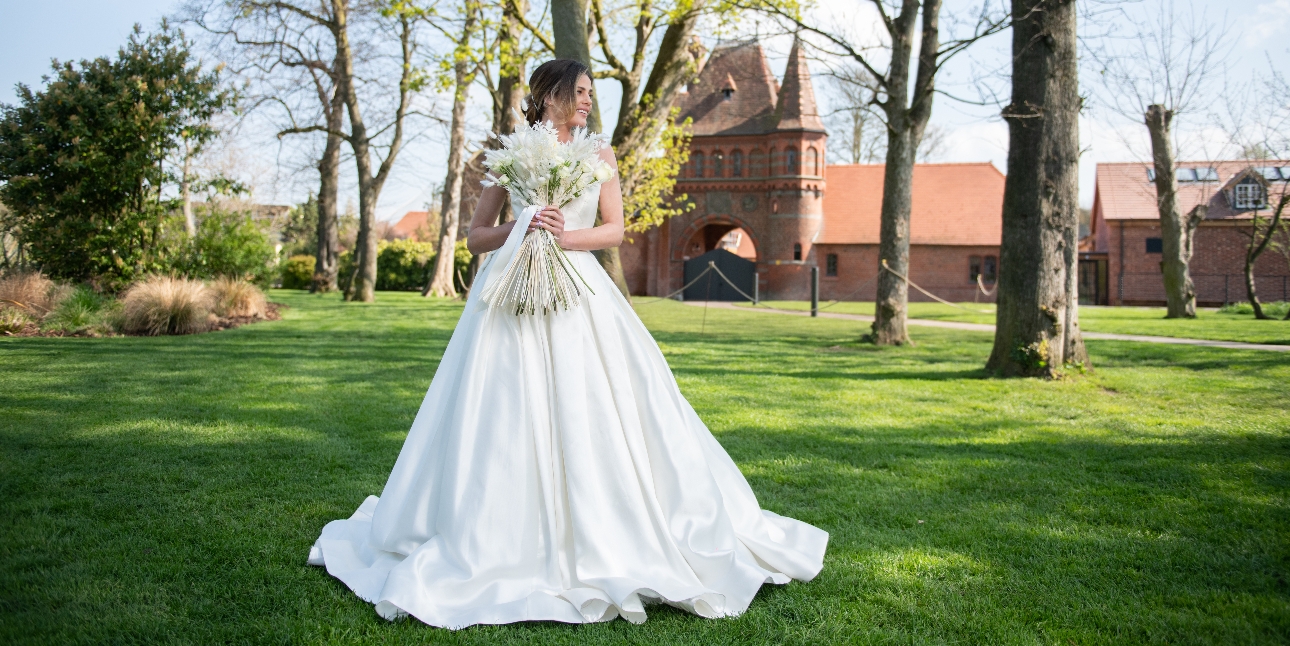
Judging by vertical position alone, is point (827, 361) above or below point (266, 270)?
below

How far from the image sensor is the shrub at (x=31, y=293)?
10.7m

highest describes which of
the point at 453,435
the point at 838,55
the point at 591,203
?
the point at 838,55

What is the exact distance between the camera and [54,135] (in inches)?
461

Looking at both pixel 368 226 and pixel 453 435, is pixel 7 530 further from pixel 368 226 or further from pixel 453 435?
pixel 368 226

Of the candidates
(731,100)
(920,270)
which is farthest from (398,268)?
(920,270)

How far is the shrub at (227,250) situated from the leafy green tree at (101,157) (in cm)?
92

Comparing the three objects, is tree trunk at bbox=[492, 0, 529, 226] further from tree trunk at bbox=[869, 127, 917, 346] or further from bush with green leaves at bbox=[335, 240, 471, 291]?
bush with green leaves at bbox=[335, 240, 471, 291]

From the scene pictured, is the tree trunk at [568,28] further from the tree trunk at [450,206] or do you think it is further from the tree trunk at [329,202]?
the tree trunk at [329,202]

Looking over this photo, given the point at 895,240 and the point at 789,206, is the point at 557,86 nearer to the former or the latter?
the point at 895,240

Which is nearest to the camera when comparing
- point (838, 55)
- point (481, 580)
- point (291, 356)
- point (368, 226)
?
point (481, 580)

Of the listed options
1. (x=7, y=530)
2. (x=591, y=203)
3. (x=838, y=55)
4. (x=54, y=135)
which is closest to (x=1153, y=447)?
(x=591, y=203)

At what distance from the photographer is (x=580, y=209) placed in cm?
344

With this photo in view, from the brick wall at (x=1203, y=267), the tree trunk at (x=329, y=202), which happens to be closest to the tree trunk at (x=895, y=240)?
the tree trunk at (x=329, y=202)

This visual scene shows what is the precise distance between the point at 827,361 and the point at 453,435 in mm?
8362
